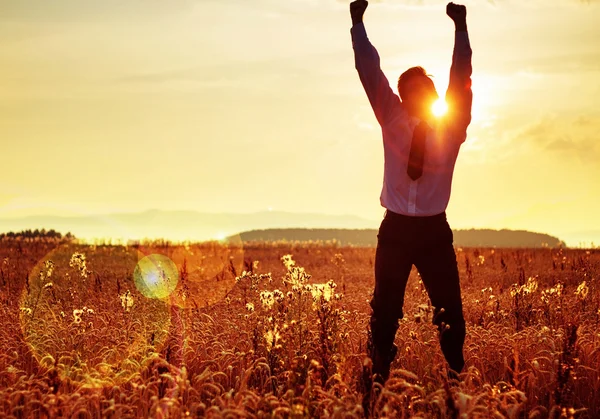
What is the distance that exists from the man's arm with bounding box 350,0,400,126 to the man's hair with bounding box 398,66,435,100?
0.10 metres

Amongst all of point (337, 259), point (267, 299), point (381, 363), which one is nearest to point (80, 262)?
point (267, 299)

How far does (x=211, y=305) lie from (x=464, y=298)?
5330 mm

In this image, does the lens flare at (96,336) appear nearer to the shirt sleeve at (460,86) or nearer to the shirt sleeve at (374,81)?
the shirt sleeve at (374,81)

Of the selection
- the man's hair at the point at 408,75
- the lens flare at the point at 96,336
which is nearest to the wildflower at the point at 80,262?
the lens flare at the point at 96,336

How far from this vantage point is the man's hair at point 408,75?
5.89m

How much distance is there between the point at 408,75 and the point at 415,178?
98 cm


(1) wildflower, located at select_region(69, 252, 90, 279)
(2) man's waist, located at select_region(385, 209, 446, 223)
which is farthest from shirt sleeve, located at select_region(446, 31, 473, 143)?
(1) wildflower, located at select_region(69, 252, 90, 279)

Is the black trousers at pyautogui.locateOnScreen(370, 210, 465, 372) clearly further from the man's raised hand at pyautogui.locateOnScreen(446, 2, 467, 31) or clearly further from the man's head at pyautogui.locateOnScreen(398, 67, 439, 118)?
the man's raised hand at pyautogui.locateOnScreen(446, 2, 467, 31)

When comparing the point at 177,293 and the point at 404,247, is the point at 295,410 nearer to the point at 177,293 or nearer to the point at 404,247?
the point at 404,247

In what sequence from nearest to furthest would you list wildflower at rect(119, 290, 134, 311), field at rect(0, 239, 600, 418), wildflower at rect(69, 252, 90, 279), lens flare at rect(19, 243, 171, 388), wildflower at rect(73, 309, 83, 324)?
field at rect(0, 239, 600, 418) → lens flare at rect(19, 243, 171, 388) → wildflower at rect(73, 309, 83, 324) → wildflower at rect(119, 290, 134, 311) → wildflower at rect(69, 252, 90, 279)

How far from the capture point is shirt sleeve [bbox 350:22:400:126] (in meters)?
5.85

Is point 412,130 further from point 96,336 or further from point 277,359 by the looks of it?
point 96,336

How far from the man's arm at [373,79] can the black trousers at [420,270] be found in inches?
37.5

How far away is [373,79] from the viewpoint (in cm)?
586
